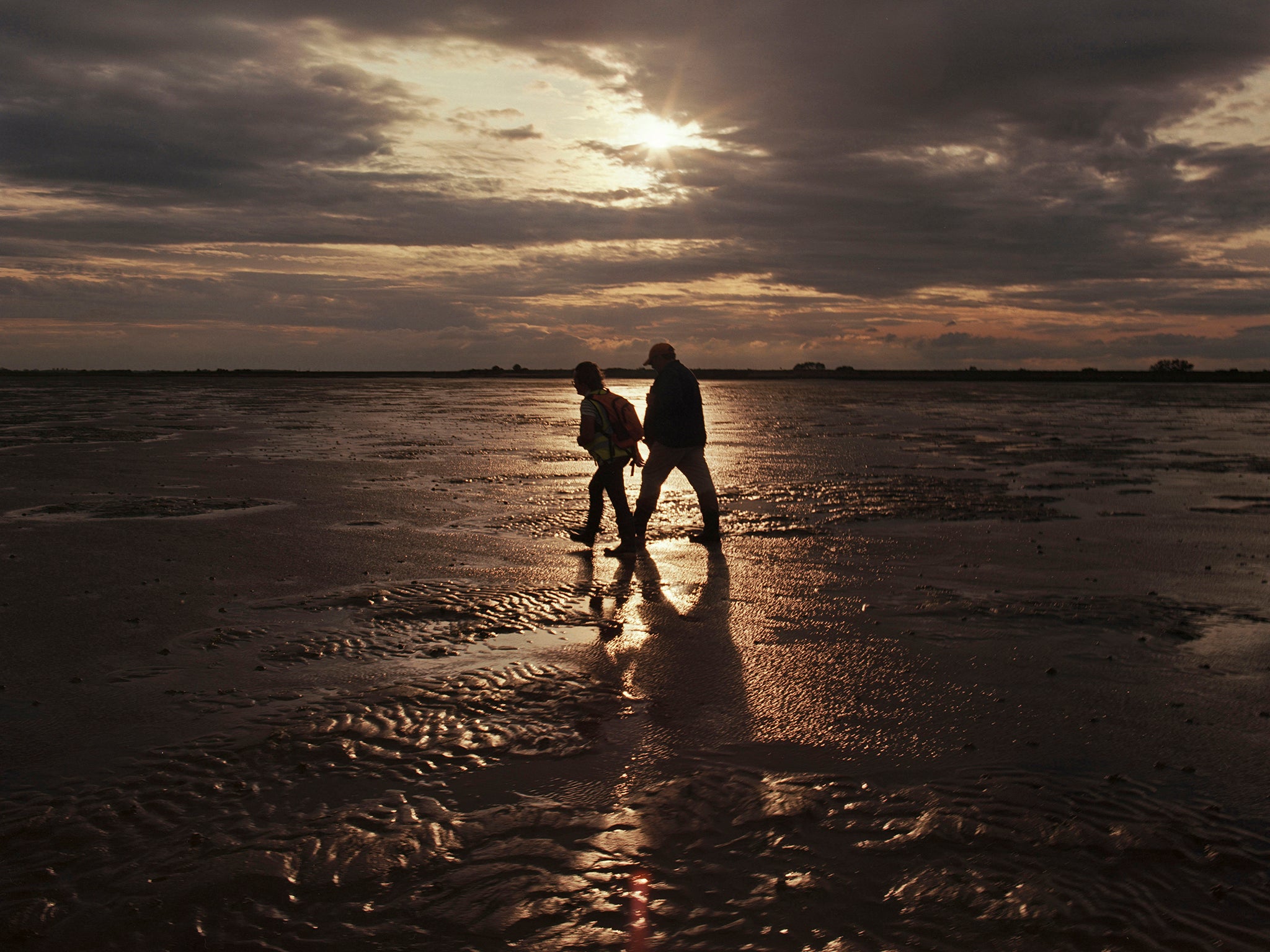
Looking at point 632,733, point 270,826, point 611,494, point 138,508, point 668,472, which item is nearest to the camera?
point 270,826

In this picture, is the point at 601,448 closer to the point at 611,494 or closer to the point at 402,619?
the point at 611,494

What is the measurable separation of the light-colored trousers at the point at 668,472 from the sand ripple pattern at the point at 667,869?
20.4ft

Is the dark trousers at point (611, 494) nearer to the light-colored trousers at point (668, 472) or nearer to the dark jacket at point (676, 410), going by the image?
the light-colored trousers at point (668, 472)

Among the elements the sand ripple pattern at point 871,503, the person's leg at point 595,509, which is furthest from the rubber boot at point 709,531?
the person's leg at point 595,509

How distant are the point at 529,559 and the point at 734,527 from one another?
2.98m

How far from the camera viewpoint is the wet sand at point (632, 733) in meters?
3.15

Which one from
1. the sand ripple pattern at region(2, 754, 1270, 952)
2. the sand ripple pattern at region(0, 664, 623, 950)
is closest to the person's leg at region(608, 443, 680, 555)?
the sand ripple pattern at region(0, 664, 623, 950)

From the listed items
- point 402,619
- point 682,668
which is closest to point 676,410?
point 402,619

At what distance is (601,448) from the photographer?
980 centimetres

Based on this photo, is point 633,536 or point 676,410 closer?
point 633,536

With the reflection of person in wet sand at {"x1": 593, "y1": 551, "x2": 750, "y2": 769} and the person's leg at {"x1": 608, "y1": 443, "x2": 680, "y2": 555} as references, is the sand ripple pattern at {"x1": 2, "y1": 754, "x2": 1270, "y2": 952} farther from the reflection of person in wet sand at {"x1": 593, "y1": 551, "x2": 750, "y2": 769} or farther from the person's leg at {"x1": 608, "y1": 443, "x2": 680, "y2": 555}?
the person's leg at {"x1": 608, "y1": 443, "x2": 680, "y2": 555}

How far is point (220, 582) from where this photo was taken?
7.84 meters

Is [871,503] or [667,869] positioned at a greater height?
[871,503]

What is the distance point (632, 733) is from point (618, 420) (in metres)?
5.55
